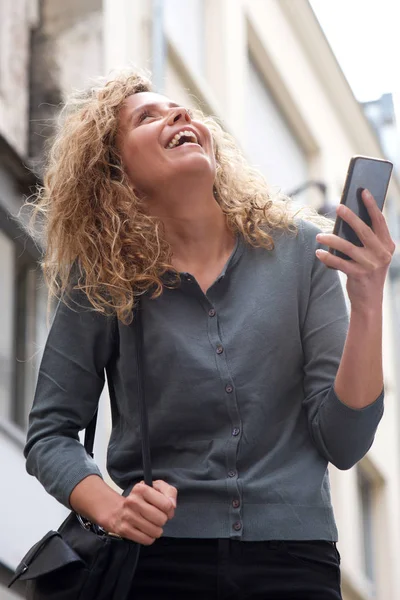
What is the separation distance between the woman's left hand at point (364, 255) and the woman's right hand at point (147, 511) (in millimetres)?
513

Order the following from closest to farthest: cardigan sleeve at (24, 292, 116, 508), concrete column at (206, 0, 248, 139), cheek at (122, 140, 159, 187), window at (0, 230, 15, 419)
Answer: cardigan sleeve at (24, 292, 116, 508), cheek at (122, 140, 159, 187), window at (0, 230, 15, 419), concrete column at (206, 0, 248, 139)

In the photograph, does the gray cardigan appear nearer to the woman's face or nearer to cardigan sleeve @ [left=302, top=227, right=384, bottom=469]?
cardigan sleeve @ [left=302, top=227, right=384, bottom=469]

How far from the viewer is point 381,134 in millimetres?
17875

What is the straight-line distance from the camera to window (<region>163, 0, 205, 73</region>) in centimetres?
962

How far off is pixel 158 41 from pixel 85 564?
6524mm

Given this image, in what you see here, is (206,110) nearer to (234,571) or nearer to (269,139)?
(269,139)

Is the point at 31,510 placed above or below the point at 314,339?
below

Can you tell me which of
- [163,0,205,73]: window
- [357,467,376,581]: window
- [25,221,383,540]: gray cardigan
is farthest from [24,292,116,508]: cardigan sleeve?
[357,467,376,581]: window

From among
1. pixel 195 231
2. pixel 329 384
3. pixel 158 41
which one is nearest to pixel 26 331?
pixel 158 41

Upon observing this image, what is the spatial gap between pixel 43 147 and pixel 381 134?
36.2 ft

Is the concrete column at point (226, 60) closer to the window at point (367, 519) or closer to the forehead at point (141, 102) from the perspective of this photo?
the window at point (367, 519)

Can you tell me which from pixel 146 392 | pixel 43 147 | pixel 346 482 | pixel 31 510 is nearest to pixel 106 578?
pixel 146 392

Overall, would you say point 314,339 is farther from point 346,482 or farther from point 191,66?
point 346,482

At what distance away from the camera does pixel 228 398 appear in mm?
2648
